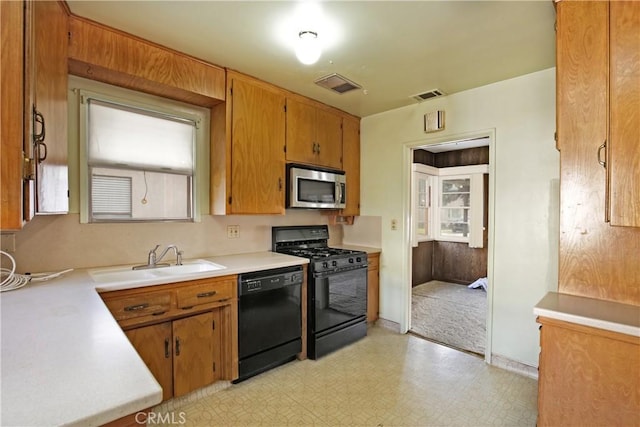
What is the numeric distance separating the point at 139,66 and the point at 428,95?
8.00 ft

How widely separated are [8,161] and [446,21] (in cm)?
212

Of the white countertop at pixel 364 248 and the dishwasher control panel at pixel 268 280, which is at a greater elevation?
the white countertop at pixel 364 248

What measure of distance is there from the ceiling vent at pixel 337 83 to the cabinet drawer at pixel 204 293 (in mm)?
1839

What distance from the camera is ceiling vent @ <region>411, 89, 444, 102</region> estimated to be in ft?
9.60

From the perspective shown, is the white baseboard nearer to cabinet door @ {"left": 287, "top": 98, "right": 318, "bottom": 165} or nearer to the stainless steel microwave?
the stainless steel microwave

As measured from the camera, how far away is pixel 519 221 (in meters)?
2.63

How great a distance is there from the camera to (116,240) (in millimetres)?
2352

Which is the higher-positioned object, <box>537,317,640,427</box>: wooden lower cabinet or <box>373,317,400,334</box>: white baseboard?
<box>537,317,640,427</box>: wooden lower cabinet

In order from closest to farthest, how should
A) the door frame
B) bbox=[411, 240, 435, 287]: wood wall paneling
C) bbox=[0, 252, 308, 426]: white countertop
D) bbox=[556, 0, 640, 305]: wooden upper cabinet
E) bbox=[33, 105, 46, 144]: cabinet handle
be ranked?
1. bbox=[0, 252, 308, 426]: white countertop
2. bbox=[33, 105, 46, 144]: cabinet handle
3. bbox=[556, 0, 640, 305]: wooden upper cabinet
4. the door frame
5. bbox=[411, 240, 435, 287]: wood wall paneling

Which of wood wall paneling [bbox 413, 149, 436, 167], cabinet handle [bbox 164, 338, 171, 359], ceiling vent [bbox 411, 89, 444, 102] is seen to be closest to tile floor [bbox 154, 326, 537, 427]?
cabinet handle [bbox 164, 338, 171, 359]

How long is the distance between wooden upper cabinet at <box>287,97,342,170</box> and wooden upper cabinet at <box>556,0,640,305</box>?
6.83 ft

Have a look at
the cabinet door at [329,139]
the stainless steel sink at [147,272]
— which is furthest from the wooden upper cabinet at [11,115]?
the cabinet door at [329,139]

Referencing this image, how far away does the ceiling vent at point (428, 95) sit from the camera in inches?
115

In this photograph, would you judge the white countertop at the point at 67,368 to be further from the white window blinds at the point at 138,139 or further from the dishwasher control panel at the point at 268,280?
the white window blinds at the point at 138,139
